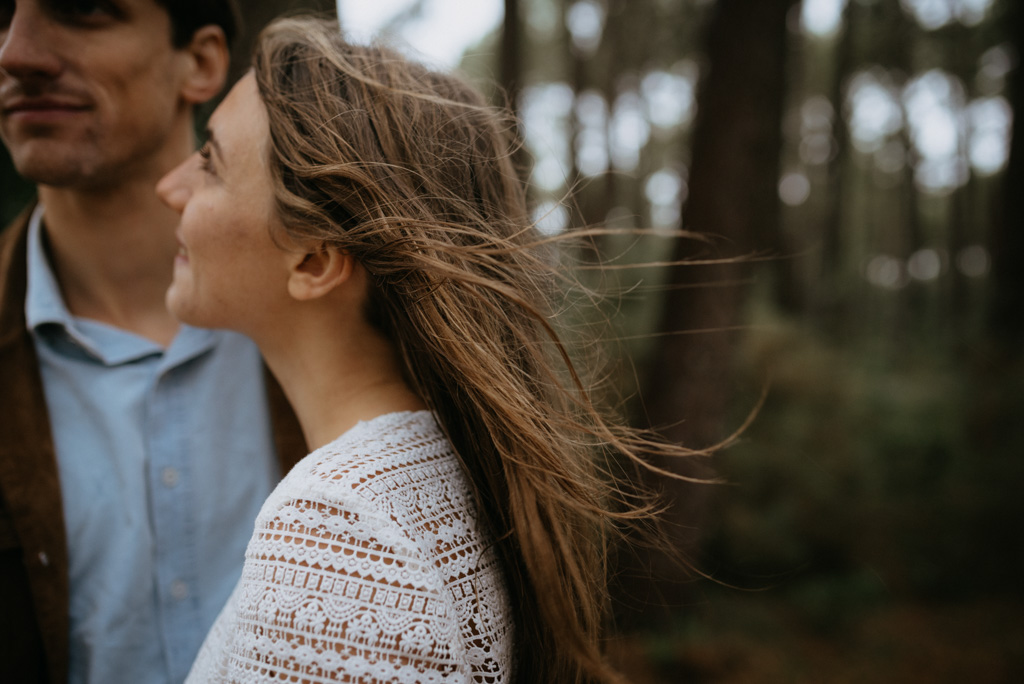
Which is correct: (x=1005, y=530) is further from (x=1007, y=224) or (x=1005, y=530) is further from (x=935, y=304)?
(x=935, y=304)

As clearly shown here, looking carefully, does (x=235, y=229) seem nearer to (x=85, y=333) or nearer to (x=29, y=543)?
(x=85, y=333)

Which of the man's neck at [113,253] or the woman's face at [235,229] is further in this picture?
the man's neck at [113,253]

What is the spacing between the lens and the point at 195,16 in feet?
7.23

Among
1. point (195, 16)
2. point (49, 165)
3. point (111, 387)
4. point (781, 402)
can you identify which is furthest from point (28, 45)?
point (781, 402)

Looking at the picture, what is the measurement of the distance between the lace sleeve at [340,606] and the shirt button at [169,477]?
32.2 inches

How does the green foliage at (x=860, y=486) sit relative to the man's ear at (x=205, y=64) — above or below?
below

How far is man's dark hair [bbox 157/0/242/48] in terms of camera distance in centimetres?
215

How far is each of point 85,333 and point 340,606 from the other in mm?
1440

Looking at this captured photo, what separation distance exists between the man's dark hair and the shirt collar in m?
0.83

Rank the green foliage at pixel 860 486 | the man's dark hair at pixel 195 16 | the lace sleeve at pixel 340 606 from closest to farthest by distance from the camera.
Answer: the lace sleeve at pixel 340 606, the man's dark hair at pixel 195 16, the green foliage at pixel 860 486

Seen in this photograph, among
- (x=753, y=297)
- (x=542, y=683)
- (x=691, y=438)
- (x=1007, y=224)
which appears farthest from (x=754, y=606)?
(x=1007, y=224)

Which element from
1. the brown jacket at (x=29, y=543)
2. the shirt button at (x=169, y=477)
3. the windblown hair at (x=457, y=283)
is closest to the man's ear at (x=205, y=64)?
the windblown hair at (x=457, y=283)

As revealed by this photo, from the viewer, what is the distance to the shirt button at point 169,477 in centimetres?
199

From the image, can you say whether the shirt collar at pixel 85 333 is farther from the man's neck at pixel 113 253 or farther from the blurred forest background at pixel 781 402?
the blurred forest background at pixel 781 402
